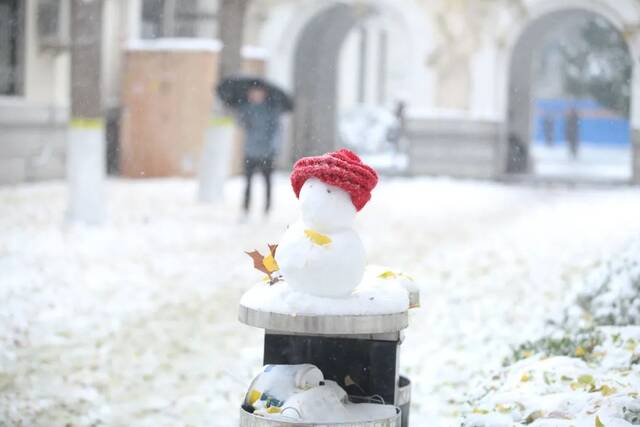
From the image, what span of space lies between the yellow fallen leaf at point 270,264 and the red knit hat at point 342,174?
0.31m

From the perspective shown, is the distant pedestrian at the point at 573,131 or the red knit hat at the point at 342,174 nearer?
the red knit hat at the point at 342,174

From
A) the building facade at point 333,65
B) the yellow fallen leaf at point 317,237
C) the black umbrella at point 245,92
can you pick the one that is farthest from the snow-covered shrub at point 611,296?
the building facade at point 333,65

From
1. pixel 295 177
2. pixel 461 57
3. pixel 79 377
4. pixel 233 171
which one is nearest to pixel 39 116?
pixel 233 171

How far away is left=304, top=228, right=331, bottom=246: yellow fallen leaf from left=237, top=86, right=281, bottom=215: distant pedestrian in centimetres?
901

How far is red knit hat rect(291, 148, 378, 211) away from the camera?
367cm

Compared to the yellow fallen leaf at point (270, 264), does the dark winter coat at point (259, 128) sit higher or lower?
higher

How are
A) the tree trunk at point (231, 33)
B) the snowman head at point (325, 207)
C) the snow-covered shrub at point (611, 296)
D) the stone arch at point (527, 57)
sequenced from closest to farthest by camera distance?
1. the snowman head at point (325, 207)
2. the snow-covered shrub at point (611, 296)
3. the tree trunk at point (231, 33)
4. the stone arch at point (527, 57)

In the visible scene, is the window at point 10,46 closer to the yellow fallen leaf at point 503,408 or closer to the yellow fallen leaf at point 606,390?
the yellow fallen leaf at point 503,408

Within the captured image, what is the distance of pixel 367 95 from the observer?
1569 inches

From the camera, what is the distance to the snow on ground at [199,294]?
577 cm

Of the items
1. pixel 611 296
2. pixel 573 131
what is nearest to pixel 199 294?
pixel 611 296

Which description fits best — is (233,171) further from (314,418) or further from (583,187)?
(314,418)

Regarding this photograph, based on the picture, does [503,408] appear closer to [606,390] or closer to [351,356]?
[606,390]

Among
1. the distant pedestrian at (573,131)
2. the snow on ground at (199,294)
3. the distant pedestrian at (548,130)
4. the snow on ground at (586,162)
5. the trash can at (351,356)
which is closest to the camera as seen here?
A: the trash can at (351,356)
